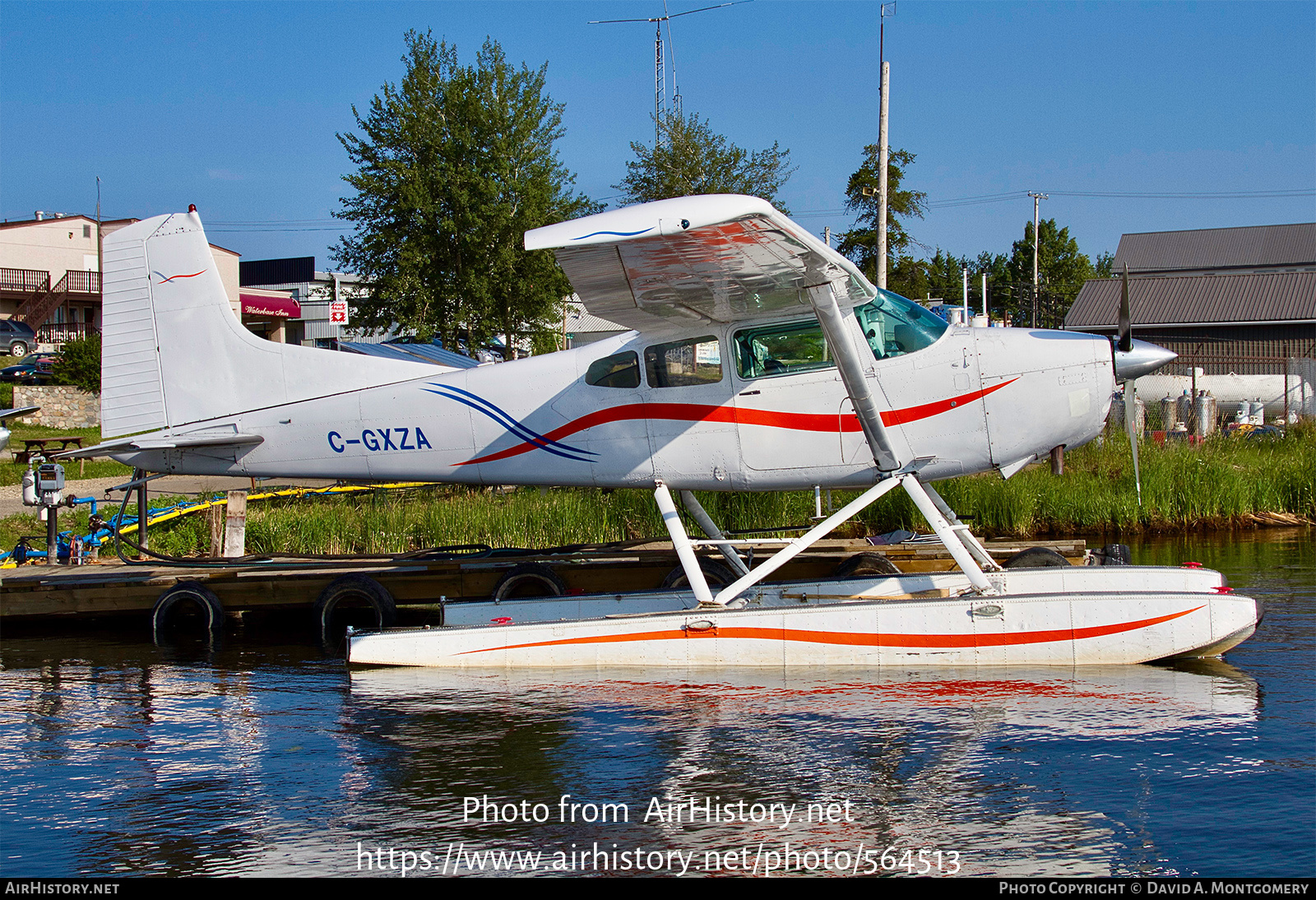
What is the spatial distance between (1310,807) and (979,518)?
1030cm

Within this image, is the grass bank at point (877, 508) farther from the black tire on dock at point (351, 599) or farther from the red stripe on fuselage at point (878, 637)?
the red stripe on fuselage at point (878, 637)

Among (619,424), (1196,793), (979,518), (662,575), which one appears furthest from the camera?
(979,518)

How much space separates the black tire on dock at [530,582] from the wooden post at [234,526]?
4.08m

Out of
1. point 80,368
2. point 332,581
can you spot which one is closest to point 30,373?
point 80,368

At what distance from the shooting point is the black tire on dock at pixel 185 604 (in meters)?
10.2

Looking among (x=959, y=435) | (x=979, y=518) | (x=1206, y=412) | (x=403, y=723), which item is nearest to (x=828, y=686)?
(x=959, y=435)

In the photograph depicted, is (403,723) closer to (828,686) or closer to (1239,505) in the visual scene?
(828,686)

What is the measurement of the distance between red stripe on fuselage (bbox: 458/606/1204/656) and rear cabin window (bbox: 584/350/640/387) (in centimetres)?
207

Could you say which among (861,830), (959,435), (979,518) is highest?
(959,435)

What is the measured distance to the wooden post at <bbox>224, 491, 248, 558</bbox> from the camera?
1248 centimetres

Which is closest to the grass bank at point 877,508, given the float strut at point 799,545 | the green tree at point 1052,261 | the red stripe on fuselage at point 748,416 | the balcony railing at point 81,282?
the red stripe on fuselage at point 748,416

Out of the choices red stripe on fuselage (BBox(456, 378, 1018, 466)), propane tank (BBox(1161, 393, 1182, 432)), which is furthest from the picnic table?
propane tank (BBox(1161, 393, 1182, 432))

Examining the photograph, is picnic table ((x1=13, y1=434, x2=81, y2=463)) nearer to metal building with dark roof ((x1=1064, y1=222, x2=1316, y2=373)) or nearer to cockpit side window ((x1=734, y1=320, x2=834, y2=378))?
cockpit side window ((x1=734, y1=320, x2=834, y2=378))

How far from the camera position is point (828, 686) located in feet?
25.1
